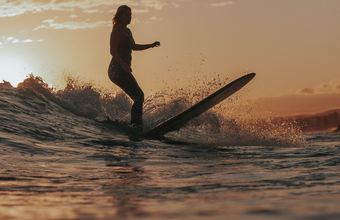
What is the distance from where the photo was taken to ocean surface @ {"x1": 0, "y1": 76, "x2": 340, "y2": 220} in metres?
2.42

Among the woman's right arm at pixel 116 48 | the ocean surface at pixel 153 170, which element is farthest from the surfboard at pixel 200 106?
the woman's right arm at pixel 116 48

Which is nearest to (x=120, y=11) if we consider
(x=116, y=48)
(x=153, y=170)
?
(x=116, y=48)

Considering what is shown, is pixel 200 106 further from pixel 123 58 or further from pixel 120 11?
pixel 120 11

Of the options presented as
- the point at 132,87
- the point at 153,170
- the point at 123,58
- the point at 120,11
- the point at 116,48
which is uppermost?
the point at 120,11

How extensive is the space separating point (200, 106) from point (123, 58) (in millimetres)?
1830

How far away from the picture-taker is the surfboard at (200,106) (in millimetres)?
7629

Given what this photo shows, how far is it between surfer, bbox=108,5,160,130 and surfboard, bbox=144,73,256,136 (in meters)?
0.54

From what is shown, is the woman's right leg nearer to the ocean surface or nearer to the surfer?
Result: the surfer

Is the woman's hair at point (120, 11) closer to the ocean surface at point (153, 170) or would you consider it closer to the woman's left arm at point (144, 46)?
the woman's left arm at point (144, 46)

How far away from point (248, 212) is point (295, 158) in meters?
3.29

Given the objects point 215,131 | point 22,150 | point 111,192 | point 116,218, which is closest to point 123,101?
point 215,131

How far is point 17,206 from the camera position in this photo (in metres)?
2.57

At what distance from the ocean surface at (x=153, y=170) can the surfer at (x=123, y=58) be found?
0.73 meters

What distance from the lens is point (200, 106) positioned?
7.71 m
